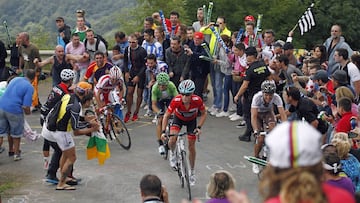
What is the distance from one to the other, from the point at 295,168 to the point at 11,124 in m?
9.62

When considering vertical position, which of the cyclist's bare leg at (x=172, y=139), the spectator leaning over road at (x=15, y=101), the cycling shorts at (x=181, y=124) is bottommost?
the cyclist's bare leg at (x=172, y=139)

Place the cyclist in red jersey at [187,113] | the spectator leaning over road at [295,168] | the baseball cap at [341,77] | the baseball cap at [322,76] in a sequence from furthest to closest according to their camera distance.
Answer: the baseball cap at [322,76] → the baseball cap at [341,77] → the cyclist in red jersey at [187,113] → the spectator leaning over road at [295,168]

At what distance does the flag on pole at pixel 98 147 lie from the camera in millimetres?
11719

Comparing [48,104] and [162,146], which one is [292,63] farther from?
[48,104]

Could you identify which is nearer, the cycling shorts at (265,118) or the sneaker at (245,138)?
the cycling shorts at (265,118)

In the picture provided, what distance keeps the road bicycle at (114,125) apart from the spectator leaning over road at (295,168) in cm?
998

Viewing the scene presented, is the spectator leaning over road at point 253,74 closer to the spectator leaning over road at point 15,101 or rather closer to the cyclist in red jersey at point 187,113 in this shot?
the cyclist in red jersey at point 187,113

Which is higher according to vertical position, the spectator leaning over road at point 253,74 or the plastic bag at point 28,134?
the spectator leaning over road at point 253,74

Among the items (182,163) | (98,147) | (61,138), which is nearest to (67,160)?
(61,138)

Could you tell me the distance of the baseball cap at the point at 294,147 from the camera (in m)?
3.51

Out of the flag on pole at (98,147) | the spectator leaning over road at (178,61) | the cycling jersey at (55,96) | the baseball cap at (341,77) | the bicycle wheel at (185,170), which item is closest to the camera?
the bicycle wheel at (185,170)

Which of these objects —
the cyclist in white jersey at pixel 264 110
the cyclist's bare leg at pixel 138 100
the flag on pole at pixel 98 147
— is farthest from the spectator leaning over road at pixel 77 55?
the cyclist in white jersey at pixel 264 110

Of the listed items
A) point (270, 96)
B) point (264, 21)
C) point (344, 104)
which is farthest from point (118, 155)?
point (264, 21)

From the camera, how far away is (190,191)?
10.9 metres
